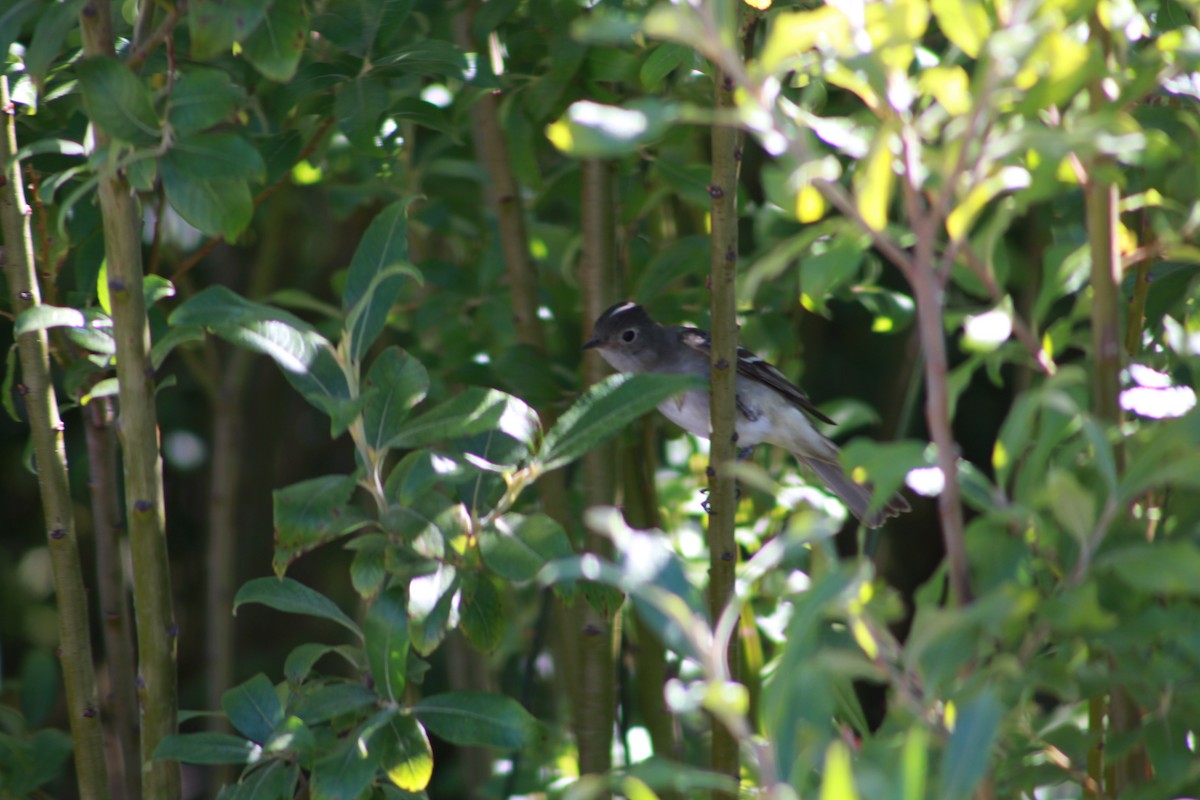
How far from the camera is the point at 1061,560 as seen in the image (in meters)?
1.23

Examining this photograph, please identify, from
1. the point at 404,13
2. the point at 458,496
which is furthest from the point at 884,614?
the point at 404,13

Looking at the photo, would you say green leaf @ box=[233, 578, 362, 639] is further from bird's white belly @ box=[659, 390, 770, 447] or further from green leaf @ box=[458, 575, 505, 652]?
bird's white belly @ box=[659, 390, 770, 447]

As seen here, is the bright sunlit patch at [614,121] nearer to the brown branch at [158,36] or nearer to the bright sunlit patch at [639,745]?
the brown branch at [158,36]

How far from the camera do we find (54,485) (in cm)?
187

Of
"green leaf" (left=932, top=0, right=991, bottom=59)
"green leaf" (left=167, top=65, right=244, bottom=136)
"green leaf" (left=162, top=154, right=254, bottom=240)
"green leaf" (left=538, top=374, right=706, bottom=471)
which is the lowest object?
"green leaf" (left=538, top=374, right=706, bottom=471)

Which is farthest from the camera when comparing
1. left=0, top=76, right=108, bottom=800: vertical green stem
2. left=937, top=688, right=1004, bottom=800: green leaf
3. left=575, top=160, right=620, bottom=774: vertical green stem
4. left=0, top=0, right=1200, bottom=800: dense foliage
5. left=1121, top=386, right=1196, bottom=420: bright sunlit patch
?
left=575, top=160, right=620, bottom=774: vertical green stem

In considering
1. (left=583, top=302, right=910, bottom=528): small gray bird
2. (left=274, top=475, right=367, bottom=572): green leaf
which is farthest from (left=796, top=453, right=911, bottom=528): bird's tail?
(left=274, top=475, right=367, bottom=572): green leaf

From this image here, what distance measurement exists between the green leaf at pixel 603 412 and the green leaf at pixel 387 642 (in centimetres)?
27

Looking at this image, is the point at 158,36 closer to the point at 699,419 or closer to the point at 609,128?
the point at 609,128

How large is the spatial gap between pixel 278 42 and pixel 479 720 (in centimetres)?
97

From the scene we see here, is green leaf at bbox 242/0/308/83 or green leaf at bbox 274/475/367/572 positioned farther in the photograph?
green leaf at bbox 242/0/308/83

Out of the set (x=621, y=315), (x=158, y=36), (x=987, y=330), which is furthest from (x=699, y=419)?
(x=987, y=330)

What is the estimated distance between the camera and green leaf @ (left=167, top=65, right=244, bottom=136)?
1627 mm

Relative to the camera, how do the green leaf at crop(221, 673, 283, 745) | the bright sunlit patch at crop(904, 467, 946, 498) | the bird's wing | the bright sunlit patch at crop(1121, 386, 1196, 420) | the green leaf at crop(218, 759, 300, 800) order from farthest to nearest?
the bird's wing < the green leaf at crop(221, 673, 283, 745) < the green leaf at crop(218, 759, 300, 800) < the bright sunlit patch at crop(1121, 386, 1196, 420) < the bright sunlit patch at crop(904, 467, 946, 498)
